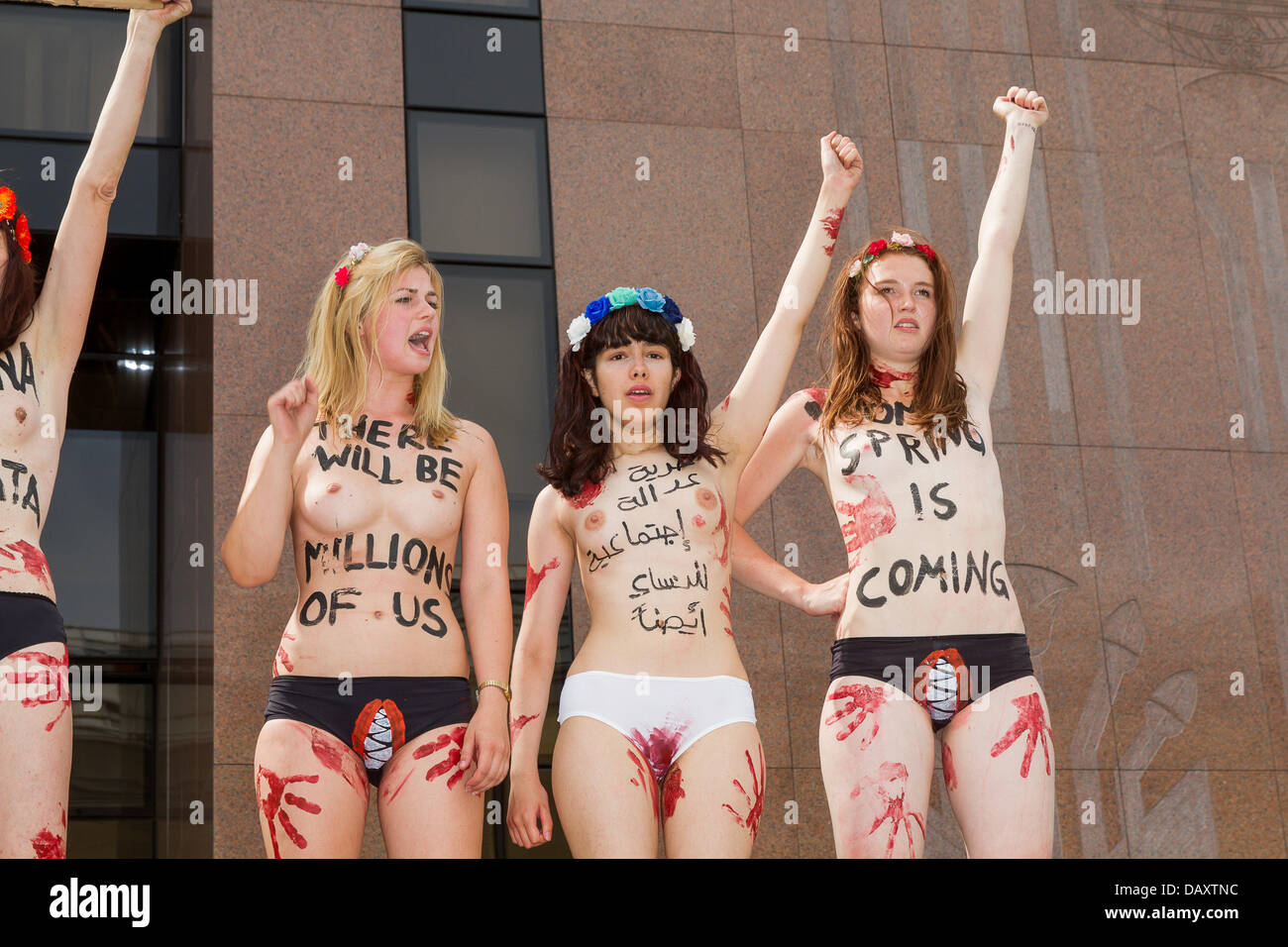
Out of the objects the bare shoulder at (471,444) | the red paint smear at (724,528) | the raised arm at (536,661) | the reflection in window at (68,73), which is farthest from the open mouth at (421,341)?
the reflection in window at (68,73)

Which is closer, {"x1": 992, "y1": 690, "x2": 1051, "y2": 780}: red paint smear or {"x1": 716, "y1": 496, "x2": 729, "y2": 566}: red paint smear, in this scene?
{"x1": 992, "y1": 690, "x2": 1051, "y2": 780}: red paint smear

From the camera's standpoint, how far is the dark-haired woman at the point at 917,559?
15.3ft

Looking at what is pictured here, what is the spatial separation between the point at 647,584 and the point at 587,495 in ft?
1.36

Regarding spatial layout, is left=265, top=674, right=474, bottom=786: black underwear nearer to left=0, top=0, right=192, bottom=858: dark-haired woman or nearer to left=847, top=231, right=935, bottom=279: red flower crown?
left=0, top=0, right=192, bottom=858: dark-haired woman

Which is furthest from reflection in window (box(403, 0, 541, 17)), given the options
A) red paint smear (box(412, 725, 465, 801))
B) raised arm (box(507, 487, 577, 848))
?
red paint smear (box(412, 725, 465, 801))

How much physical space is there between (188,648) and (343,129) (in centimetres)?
262

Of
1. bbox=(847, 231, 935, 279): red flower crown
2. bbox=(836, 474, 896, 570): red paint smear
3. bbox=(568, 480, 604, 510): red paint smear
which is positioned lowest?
bbox=(836, 474, 896, 570): red paint smear

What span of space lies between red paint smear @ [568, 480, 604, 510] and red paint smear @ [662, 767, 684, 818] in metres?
0.93

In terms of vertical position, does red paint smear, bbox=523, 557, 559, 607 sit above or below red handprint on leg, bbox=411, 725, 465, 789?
above

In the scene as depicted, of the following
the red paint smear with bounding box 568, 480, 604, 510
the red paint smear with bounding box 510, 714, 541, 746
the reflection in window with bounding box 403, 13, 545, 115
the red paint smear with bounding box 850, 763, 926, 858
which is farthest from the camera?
the reflection in window with bounding box 403, 13, 545, 115

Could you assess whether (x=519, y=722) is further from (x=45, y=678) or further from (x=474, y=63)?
(x=474, y=63)

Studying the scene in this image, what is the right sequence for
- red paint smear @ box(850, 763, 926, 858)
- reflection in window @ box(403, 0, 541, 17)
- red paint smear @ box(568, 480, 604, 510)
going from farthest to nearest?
reflection in window @ box(403, 0, 541, 17)
red paint smear @ box(568, 480, 604, 510)
red paint smear @ box(850, 763, 926, 858)

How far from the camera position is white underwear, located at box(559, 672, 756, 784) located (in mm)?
4559
